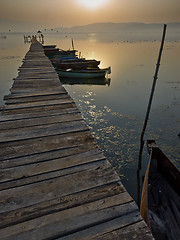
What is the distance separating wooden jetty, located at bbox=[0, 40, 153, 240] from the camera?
200cm

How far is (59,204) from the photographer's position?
231 centimetres

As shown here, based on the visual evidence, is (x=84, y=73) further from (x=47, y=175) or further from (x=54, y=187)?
(x=54, y=187)

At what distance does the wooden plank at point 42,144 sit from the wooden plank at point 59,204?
120cm

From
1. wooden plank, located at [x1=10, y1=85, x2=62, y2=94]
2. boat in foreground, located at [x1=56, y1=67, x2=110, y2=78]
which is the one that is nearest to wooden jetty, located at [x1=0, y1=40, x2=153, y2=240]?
wooden plank, located at [x1=10, y1=85, x2=62, y2=94]

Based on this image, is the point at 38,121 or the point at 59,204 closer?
the point at 59,204

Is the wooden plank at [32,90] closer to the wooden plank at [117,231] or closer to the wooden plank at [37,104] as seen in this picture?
the wooden plank at [37,104]

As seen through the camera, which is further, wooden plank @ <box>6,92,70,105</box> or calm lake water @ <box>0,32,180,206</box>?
calm lake water @ <box>0,32,180,206</box>

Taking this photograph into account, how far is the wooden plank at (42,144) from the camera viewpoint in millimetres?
3293

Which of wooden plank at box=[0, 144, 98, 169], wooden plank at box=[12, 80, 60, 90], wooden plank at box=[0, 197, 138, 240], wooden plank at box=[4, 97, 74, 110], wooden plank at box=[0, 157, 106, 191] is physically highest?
wooden plank at box=[12, 80, 60, 90]

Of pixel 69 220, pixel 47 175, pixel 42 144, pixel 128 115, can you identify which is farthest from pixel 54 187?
pixel 128 115

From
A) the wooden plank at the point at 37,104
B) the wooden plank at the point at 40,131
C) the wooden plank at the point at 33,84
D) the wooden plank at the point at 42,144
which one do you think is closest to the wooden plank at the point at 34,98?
the wooden plank at the point at 37,104

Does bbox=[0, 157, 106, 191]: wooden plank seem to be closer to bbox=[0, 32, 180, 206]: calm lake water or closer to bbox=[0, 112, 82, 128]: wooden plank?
bbox=[0, 112, 82, 128]: wooden plank

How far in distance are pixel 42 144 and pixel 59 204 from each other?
1.54 m

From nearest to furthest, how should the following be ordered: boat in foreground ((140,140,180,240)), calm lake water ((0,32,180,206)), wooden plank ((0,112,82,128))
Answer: boat in foreground ((140,140,180,240)) < wooden plank ((0,112,82,128)) < calm lake water ((0,32,180,206))
